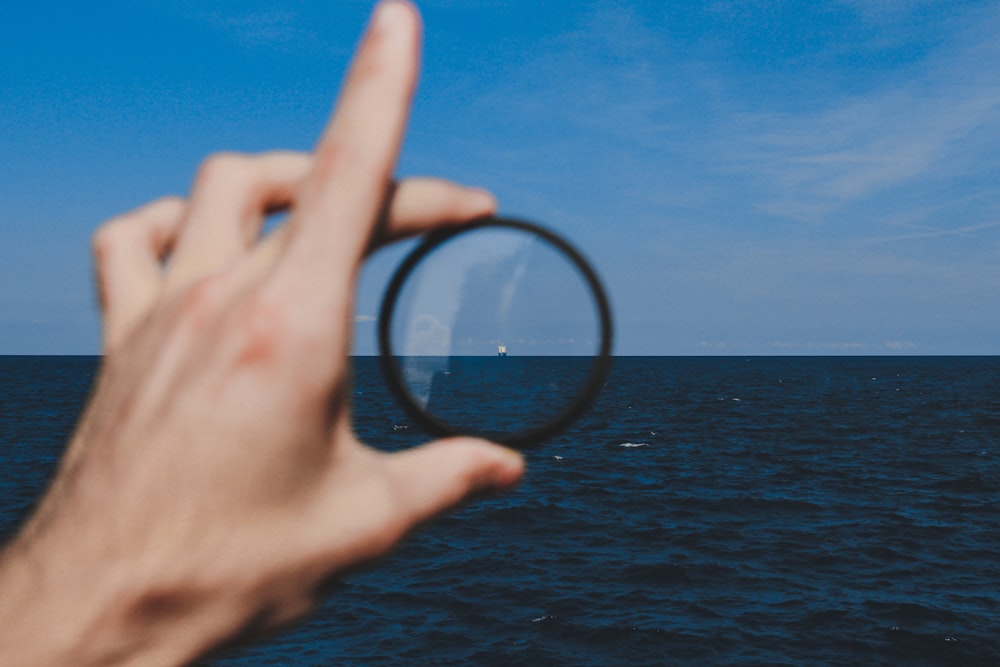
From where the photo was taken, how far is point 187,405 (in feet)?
6.01

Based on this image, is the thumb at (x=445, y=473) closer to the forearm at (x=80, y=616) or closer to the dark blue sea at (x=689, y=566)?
the forearm at (x=80, y=616)

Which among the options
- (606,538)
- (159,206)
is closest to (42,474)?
(606,538)

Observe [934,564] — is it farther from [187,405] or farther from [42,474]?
[42,474]

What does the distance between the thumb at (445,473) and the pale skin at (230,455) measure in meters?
0.12

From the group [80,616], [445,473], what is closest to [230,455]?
[80,616]

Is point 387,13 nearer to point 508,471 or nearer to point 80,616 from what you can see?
point 508,471

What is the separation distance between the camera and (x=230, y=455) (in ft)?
5.89

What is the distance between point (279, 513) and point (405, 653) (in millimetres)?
20617

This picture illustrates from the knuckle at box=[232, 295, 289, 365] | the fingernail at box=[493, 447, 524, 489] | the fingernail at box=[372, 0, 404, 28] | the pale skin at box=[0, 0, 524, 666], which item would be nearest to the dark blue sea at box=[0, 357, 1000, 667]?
the fingernail at box=[493, 447, 524, 489]

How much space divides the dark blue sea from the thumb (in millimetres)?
1088

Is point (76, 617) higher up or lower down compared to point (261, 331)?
lower down

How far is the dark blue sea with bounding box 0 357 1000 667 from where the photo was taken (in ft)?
68.4

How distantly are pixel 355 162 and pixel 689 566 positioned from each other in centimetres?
2854

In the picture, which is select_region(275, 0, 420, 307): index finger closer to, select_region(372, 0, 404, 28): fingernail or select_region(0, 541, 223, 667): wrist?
select_region(372, 0, 404, 28): fingernail
